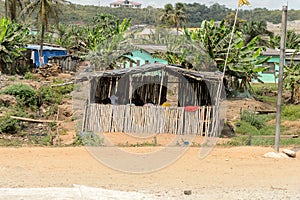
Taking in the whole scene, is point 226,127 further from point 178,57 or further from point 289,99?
point 289,99

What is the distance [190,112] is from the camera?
17.2 metres

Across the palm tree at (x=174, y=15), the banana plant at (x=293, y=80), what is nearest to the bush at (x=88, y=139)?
the banana plant at (x=293, y=80)

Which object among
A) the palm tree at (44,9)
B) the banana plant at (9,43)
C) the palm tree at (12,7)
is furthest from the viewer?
the palm tree at (12,7)

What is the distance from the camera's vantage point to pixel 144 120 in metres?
17.3

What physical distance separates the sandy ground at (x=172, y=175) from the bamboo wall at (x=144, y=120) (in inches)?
126

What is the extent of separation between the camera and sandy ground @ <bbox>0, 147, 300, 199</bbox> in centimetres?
988

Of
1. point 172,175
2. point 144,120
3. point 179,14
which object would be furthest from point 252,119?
point 179,14

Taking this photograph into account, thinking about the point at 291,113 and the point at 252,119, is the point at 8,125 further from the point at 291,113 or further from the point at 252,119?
the point at 291,113

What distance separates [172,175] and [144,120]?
609 centimetres

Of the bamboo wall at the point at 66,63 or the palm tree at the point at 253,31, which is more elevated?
the palm tree at the point at 253,31

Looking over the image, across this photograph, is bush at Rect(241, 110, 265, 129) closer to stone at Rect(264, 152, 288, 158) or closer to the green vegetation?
the green vegetation

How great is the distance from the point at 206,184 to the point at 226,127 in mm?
10024

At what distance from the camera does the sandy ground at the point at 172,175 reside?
32.4 feet

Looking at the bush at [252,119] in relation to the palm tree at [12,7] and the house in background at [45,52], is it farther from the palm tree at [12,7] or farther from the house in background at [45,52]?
the palm tree at [12,7]
